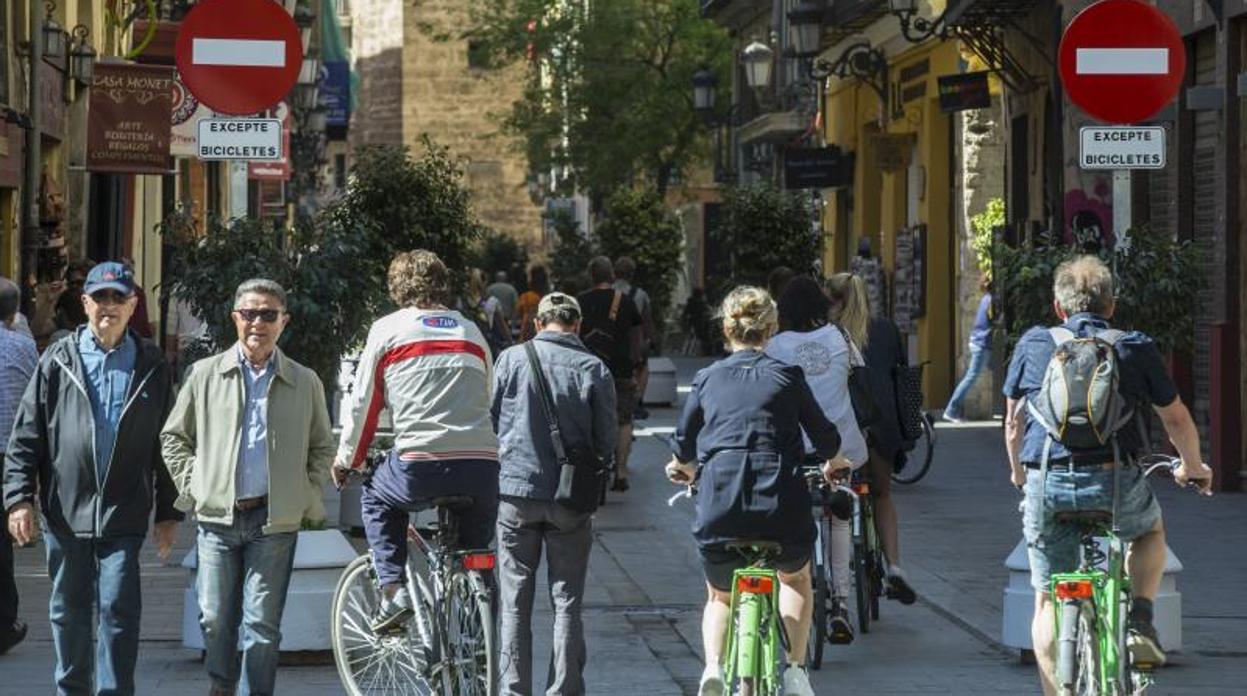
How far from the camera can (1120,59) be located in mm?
12336

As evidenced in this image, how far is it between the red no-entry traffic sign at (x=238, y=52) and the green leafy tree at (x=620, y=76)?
4219 cm

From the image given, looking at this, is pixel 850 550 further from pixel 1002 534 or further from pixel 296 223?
pixel 1002 534

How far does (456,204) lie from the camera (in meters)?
27.6

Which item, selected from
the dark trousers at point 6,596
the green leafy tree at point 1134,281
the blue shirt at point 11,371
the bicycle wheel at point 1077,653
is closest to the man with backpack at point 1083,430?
the bicycle wheel at point 1077,653

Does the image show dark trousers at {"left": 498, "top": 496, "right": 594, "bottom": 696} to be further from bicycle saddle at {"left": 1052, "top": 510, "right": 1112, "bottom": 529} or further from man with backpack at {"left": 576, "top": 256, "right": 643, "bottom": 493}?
man with backpack at {"left": 576, "top": 256, "right": 643, "bottom": 493}

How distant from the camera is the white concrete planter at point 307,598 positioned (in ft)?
36.9

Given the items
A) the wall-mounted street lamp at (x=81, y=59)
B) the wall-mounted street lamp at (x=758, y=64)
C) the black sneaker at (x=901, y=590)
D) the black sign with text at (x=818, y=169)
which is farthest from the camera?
the wall-mounted street lamp at (x=758, y=64)

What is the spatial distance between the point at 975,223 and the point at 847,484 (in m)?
18.2

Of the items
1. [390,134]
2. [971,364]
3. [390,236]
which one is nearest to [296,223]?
[390,236]

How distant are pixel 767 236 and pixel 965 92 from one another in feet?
20.9

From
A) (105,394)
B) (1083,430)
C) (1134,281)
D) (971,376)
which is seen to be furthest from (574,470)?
(971,376)

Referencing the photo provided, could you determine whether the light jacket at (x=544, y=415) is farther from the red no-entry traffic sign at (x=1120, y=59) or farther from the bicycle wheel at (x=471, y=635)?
the red no-entry traffic sign at (x=1120, y=59)

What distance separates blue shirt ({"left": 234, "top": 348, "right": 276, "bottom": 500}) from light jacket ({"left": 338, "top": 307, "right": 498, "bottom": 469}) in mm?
623

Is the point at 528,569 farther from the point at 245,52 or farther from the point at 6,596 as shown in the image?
the point at 245,52
